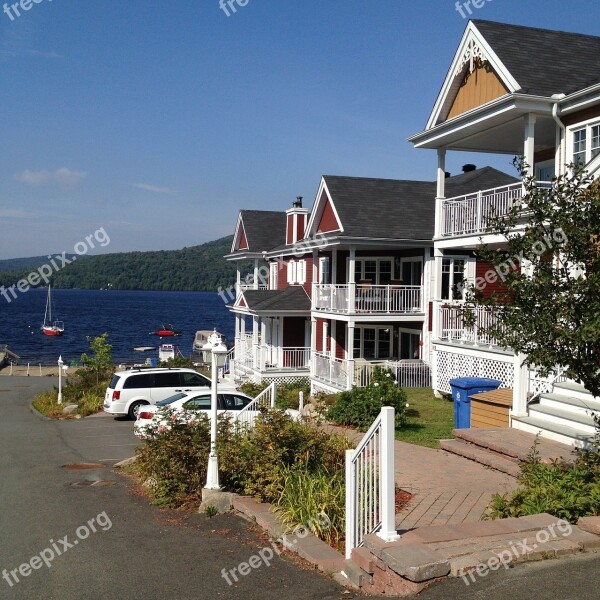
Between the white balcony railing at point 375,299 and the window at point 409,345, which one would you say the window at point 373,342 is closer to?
the window at point 409,345

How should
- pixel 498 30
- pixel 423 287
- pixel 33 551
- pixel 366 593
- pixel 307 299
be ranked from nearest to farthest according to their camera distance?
pixel 366 593, pixel 33 551, pixel 498 30, pixel 423 287, pixel 307 299

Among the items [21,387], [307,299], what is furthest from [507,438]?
[21,387]

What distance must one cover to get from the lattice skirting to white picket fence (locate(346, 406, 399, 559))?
10.4 meters

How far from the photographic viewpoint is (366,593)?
6562 millimetres

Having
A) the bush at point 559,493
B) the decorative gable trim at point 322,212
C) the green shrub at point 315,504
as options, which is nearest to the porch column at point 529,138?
the bush at point 559,493

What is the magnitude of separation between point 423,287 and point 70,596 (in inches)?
830

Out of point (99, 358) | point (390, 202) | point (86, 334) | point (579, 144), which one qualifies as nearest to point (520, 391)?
point (579, 144)

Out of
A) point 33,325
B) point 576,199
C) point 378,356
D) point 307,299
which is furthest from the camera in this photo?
point 33,325

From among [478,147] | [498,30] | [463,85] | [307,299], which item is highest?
[498,30]

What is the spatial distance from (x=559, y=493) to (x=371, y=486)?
80.0 inches

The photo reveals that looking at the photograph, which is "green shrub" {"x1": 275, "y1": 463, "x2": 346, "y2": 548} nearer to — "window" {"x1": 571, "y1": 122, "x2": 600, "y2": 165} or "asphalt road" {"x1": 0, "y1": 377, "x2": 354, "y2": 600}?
"asphalt road" {"x1": 0, "y1": 377, "x2": 354, "y2": 600}

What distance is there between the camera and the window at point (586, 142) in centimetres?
1633

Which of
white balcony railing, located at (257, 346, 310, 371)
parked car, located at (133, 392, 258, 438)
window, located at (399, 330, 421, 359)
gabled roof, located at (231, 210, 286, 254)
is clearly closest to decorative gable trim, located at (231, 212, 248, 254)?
gabled roof, located at (231, 210, 286, 254)

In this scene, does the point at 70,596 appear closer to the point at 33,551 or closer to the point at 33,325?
the point at 33,551
